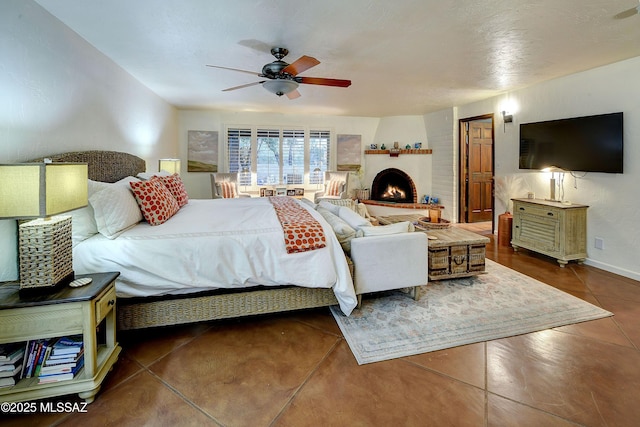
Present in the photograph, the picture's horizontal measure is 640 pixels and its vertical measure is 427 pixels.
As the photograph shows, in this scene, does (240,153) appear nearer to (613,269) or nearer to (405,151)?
(405,151)

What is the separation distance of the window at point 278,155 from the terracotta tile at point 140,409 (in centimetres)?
520

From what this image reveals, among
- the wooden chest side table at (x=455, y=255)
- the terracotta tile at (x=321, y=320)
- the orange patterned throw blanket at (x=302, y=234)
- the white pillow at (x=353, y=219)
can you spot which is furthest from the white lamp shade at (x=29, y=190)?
the wooden chest side table at (x=455, y=255)

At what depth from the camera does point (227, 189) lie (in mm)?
5996

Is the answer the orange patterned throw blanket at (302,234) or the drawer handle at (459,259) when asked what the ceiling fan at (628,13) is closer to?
the drawer handle at (459,259)

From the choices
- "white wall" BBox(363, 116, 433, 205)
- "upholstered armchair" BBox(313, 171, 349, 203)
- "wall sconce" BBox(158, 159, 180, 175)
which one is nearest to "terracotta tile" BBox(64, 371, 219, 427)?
"wall sconce" BBox(158, 159, 180, 175)

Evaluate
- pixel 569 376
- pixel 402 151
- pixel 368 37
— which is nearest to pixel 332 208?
pixel 368 37

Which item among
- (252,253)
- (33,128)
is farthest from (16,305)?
(33,128)

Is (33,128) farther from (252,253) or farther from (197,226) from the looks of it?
(252,253)

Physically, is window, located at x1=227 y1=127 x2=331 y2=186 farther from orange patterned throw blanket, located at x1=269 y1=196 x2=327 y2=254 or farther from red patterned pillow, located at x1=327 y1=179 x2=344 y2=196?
orange patterned throw blanket, located at x1=269 y1=196 x2=327 y2=254

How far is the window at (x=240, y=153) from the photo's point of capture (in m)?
6.52

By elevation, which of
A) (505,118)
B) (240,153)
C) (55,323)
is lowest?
(55,323)

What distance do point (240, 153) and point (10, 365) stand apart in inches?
214

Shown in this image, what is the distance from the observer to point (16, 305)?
1458mm

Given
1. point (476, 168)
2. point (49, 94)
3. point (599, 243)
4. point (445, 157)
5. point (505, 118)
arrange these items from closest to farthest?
1. point (49, 94)
2. point (599, 243)
3. point (505, 118)
4. point (476, 168)
5. point (445, 157)
